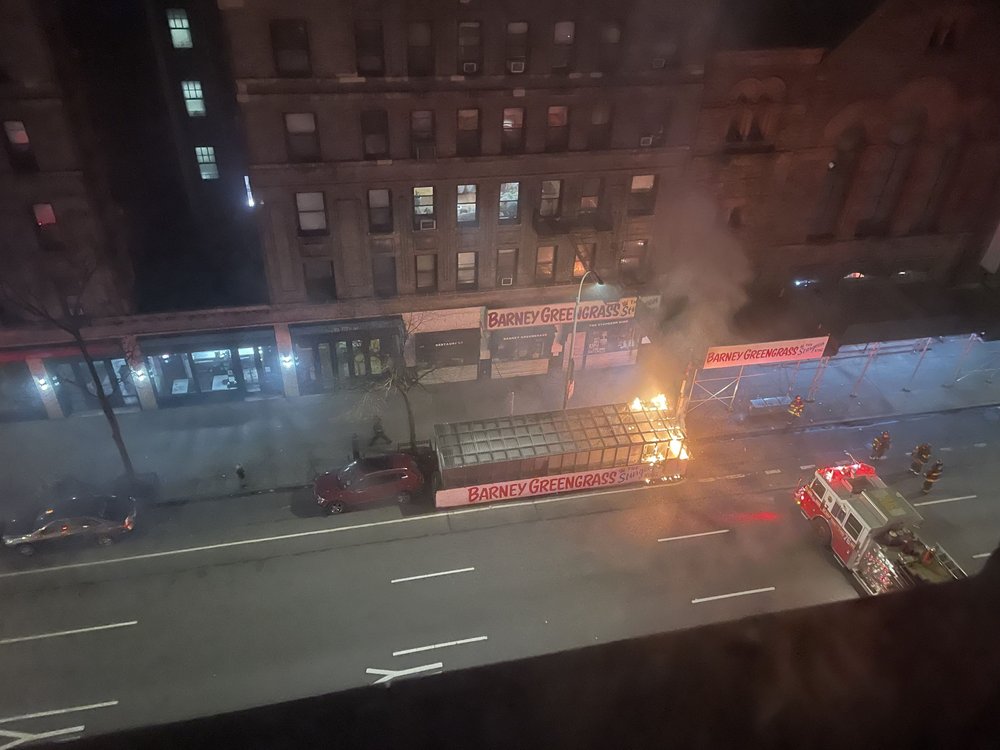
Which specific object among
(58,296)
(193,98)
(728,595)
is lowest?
(728,595)

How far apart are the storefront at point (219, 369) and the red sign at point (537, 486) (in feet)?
30.7

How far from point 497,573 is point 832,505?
999 centimetres

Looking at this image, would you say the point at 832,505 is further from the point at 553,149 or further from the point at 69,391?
the point at 69,391

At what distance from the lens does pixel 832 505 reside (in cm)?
1992

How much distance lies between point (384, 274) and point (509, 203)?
523 centimetres

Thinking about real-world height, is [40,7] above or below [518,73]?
above

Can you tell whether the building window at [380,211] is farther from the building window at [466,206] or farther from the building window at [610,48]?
the building window at [610,48]

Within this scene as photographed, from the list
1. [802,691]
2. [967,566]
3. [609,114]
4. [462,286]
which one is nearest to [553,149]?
[609,114]

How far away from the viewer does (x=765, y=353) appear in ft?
79.9

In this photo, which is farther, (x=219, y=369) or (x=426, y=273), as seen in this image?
(x=219, y=369)

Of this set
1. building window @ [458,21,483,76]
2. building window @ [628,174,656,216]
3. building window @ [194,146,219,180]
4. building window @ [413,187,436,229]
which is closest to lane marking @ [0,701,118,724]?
building window @ [413,187,436,229]

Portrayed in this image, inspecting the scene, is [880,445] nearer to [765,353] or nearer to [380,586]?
[765,353]

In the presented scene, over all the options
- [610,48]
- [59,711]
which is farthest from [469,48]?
[59,711]

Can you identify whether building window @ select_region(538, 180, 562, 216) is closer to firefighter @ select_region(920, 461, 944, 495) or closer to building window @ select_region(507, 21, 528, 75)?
building window @ select_region(507, 21, 528, 75)
